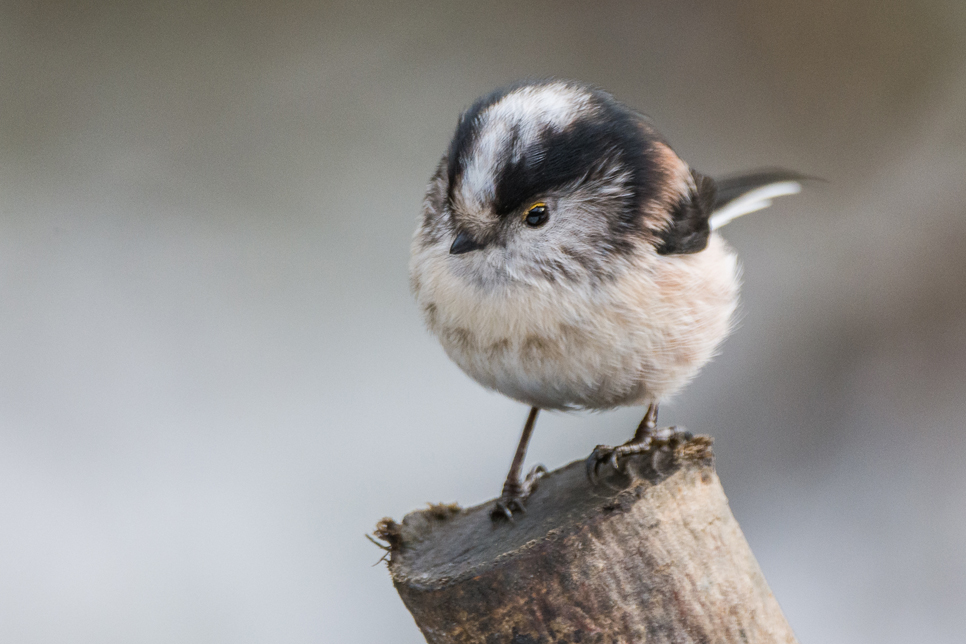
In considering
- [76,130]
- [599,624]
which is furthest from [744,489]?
[76,130]

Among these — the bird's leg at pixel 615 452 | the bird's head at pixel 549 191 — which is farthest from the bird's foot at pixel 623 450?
the bird's head at pixel 549 191

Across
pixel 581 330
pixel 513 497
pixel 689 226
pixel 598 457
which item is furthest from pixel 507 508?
pixel 689 226

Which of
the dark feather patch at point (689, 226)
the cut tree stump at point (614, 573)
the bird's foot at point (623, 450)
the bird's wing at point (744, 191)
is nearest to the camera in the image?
the cut tree stump at point (614, 573)

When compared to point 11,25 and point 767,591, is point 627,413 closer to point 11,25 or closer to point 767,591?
point 767,591

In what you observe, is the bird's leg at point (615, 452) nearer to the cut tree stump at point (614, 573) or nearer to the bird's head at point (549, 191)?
the cut tree stump at point (614, 573)

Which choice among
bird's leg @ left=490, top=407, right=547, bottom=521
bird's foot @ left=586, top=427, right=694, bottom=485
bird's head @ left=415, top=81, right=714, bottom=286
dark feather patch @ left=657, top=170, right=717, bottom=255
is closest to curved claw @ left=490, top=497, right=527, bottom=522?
bird's leg @ left=490, top=407, right=547, bottom=521

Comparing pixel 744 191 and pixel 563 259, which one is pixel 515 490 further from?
pixel 744 191
